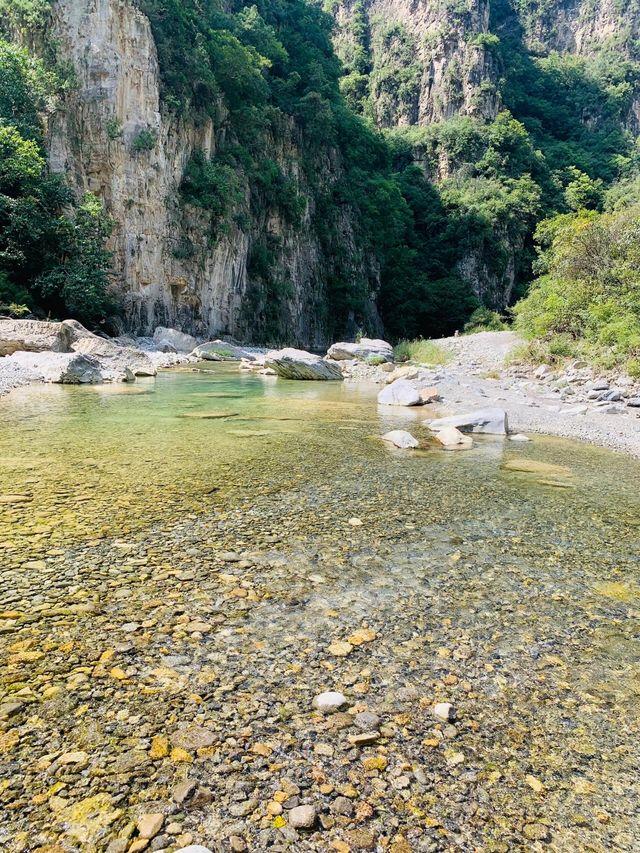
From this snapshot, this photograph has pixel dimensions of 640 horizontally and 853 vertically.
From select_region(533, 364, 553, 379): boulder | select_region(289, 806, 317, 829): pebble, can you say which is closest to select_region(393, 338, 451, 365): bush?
select_region(533, 364, 553, 379): boulder

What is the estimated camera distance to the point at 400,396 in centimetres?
1302

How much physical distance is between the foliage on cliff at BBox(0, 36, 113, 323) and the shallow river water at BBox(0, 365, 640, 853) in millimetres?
21283

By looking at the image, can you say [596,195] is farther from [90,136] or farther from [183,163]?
[90,136]

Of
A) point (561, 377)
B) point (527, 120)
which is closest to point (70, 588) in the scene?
point (561, 377)

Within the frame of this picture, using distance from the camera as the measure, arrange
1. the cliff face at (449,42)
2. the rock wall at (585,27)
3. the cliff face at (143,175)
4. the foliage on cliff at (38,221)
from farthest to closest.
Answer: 1. the rock wall at (585,27)
2. the cliff face at (449,42)
3. the cliff face at (143,175)
4. the foliage on cliff at (38,221)

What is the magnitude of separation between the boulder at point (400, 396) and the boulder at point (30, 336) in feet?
37.9

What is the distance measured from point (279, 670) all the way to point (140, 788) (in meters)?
0.82

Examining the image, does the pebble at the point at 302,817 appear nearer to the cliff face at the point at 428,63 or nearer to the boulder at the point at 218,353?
the boulder at the point at 218,353

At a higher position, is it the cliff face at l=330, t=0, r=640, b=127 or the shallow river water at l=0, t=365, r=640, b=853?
the cliff face at l=330, t=0, r=640, b=127

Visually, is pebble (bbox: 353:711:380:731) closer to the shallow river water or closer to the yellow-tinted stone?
the shallow river water

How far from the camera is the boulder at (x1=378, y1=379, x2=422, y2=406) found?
12821 millimetres

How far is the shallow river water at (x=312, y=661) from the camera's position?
1.74m

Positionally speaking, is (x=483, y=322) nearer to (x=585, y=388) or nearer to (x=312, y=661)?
(x=585, y=388)

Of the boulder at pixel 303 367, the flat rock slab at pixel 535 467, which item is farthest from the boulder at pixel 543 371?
the flat rock slab at pixel 535 467
